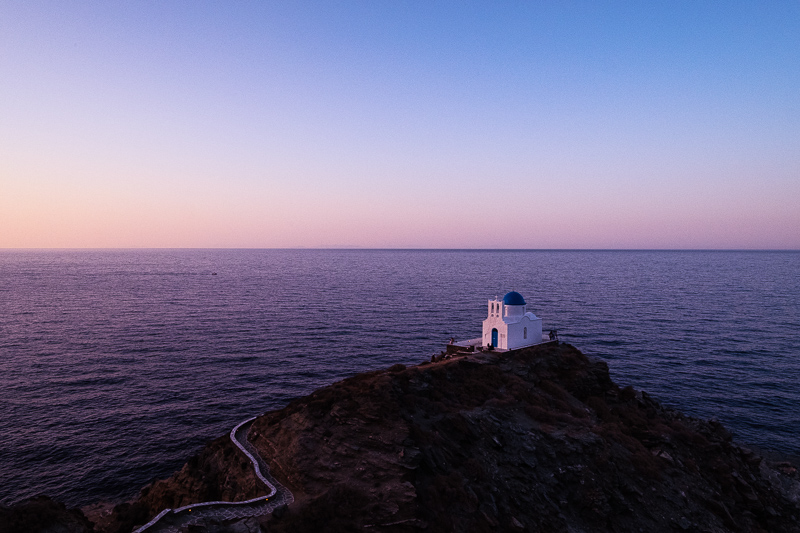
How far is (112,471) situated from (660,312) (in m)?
105

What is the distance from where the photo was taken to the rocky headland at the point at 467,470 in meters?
26.2

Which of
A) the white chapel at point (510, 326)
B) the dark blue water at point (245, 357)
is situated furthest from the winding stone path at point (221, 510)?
the white chapel at point (510, 326)

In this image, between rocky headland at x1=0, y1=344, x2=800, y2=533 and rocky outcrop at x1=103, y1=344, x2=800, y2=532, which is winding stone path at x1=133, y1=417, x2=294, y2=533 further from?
rocky outcrop at x1=103, y1=344, x2=800, y2=532

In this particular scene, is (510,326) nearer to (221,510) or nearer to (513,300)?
(513,300)

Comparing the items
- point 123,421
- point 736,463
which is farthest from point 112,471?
point 736,463

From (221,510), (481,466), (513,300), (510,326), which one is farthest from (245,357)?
(481,466)

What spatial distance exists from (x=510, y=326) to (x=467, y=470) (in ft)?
71.6

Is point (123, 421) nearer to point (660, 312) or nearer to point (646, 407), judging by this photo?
point (646, 407)

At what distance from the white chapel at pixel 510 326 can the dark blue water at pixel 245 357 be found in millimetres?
16682

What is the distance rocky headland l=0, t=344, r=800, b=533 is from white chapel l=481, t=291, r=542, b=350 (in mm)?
7240

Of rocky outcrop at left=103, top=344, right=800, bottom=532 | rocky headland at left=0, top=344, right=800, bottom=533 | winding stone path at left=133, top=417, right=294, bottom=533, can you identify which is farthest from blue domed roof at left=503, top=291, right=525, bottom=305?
winding stone path at left=133, top=417, right=294, bottom=533

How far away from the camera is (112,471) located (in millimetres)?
38500

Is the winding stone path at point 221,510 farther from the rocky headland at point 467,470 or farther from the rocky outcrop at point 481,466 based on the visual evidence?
the rocky outcrop at point 481,466

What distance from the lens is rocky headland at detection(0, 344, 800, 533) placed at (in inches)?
1033
